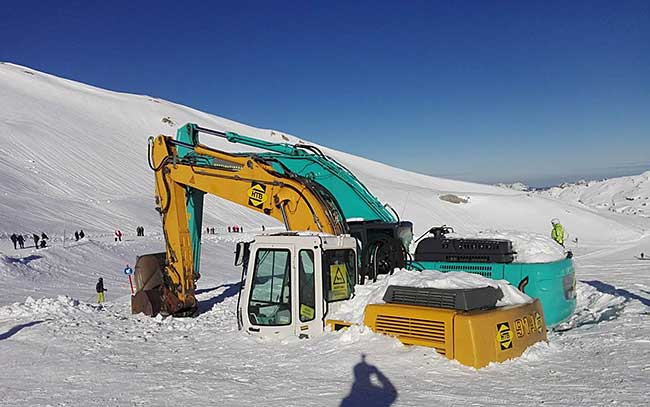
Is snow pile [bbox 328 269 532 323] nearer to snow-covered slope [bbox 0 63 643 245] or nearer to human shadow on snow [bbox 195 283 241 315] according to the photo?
human shadow on snow [bbox 195 283 241 315]

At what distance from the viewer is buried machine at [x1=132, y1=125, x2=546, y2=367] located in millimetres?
7156

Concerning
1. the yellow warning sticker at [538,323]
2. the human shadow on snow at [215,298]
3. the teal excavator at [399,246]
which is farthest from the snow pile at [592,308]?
the human shadow on snow at [215,298]

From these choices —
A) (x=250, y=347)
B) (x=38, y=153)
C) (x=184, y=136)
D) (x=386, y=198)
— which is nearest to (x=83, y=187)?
(x=38, y=153)

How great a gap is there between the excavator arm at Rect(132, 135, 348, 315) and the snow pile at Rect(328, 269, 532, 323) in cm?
161

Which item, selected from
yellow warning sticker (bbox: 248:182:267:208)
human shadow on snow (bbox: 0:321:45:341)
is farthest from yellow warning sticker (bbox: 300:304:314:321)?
human shadow on snow (bbox: 0:321:45:341)

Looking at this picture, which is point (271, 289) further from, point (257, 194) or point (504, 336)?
point (504, 336)

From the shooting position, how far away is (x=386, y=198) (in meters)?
59.8

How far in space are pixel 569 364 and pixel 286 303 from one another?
12.9 feet

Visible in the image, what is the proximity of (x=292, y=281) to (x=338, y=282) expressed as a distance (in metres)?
0.75

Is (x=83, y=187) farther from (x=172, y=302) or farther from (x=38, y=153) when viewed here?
(x=172, y=302)

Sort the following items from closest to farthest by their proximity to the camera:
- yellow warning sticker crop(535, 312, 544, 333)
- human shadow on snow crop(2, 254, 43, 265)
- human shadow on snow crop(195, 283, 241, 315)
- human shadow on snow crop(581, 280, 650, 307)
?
yellow warning sticker crop(535, 312, 544, 333) < human shadow on snow crop(581, 280, 650, 307) < human shadow on snow crop(195, 283, 241, 315) < human shadow on snow crop(2, 254, 43, 265)

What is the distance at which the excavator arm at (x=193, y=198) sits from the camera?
10.2 metres

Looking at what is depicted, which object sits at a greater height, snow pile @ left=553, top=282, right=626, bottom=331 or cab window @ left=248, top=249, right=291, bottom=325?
cab window @ left=248, top=249, right=291, bottom=325

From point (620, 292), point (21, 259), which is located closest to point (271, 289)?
point (620, 292)
